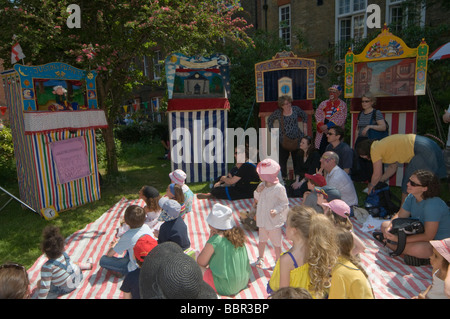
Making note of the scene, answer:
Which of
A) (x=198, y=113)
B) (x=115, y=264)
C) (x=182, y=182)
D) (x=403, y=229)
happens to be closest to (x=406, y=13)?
(x=198, y=113)

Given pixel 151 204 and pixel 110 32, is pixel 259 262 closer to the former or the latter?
pixel 151 204

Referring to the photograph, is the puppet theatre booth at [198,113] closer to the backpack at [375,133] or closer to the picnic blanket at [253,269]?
the picnic blanket at [253,269]

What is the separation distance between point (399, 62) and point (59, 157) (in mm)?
6786

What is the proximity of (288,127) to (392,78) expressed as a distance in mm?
2357

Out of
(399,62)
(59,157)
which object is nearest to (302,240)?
(59,157)

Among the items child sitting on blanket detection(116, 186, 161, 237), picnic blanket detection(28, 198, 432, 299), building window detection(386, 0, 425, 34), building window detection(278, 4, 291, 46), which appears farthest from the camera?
building window detection(278, 4, 291, 46)

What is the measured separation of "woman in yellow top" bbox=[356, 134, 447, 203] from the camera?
4410mm

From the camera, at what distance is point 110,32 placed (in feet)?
22.6

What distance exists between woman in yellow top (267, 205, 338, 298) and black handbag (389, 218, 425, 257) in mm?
1736

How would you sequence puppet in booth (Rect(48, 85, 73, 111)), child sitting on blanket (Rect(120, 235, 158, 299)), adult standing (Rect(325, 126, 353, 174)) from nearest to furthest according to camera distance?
child sitting on blanket (Rect(120, 235, 158, 299))
adult standing (Rect(325, 126, 353, 174))
puppet in booth (Rect(48, 85, 73, 111))

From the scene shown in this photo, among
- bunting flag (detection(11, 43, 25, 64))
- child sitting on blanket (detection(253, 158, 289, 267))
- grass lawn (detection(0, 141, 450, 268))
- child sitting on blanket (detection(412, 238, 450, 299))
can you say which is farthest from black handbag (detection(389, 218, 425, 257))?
bunting flag (detection(11, 43, 25, 64))

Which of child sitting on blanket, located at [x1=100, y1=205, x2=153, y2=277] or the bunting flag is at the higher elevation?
the bunting flag

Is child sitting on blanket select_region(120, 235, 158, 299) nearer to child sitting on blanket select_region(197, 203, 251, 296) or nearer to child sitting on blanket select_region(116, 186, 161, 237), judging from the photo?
child sitting on blanket select_region(197, 203, 251, 296)
